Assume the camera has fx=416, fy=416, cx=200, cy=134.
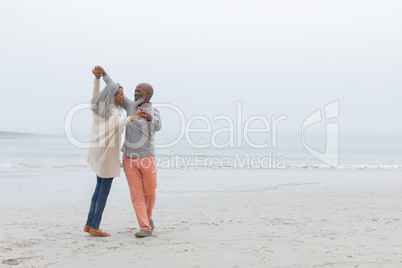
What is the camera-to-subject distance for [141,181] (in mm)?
4512

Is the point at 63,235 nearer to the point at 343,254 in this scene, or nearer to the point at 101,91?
the point at 101,91

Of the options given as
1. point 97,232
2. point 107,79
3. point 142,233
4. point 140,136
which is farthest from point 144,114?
point 97,232

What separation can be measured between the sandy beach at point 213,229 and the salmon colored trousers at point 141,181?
25cm

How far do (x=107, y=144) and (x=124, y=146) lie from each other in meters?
0.24

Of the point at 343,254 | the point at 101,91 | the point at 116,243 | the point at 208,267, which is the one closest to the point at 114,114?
the point at 101,91

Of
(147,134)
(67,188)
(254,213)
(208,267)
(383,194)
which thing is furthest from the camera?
(67,188)

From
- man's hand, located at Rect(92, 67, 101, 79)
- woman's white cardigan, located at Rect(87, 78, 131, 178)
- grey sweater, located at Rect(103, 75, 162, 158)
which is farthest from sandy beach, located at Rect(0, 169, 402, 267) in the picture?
man's hand, located at Rect(92, 67, 101, 79)

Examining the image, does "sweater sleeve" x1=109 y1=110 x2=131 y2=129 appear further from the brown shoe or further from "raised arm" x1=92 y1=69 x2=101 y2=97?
the brown shoe

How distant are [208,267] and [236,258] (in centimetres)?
35

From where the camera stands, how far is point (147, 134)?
4.46 meters

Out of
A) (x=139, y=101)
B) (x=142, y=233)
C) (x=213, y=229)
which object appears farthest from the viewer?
(x=213, y=229)

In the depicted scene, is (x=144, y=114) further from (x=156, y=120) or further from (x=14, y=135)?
(x=14, y=135)

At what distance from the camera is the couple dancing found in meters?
4.30

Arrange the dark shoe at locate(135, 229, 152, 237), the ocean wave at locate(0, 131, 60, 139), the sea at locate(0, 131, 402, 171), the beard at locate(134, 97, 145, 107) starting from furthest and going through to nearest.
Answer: the ocean wave at locate(0, 131, 60, 139) < the sea at locate(0, 131, 402, 171) < the beard at locate(134, 97, 145, 107) < the dark shoe at locate(135, 229, 152, 237)
